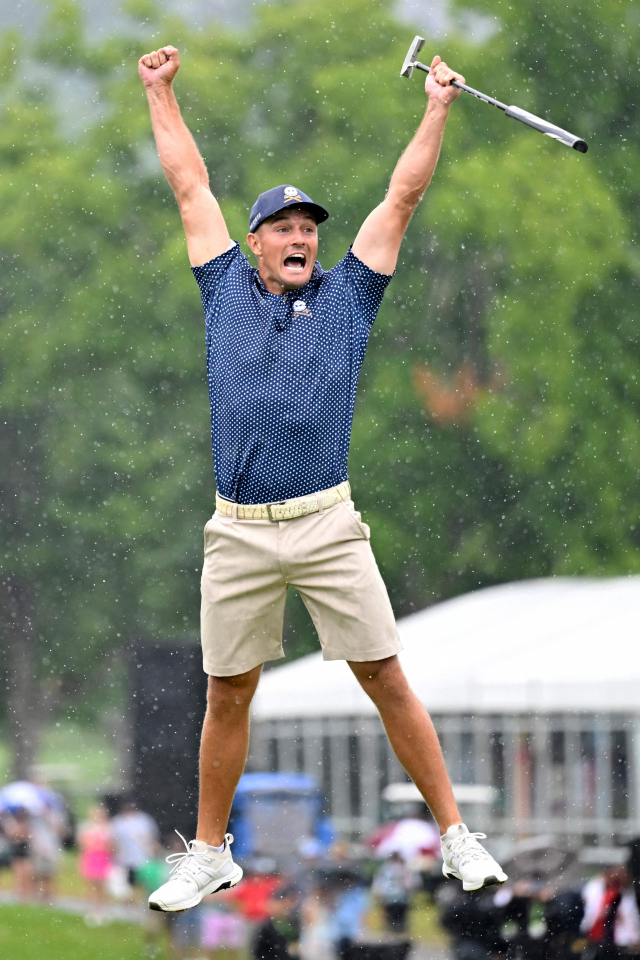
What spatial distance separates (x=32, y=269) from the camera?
17750 millimetres

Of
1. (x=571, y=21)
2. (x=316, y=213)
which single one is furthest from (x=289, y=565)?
(x=571, y=21)

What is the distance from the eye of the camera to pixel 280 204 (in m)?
4.18

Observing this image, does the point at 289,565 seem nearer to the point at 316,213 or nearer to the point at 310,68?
the point at 316,213

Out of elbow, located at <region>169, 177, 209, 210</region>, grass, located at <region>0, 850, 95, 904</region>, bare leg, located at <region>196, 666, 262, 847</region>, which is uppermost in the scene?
elbow, located at <region>169, 177, 209, 210</region>

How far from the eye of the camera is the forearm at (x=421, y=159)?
4.18m

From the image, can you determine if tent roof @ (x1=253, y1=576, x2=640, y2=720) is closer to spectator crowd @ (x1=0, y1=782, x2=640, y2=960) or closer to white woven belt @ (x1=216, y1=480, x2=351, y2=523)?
spectator crowd @ (x1=0, y1=782, x2=640, y2=960)

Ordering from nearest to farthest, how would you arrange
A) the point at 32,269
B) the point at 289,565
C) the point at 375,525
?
the point at 289,565, the point at 375,525, the point at 32,269

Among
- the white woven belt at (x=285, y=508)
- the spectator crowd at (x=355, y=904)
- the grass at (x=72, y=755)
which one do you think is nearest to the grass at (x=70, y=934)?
the spectator crowd at (x=355, y=904)

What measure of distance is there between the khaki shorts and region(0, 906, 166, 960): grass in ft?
37.2

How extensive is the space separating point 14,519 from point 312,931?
23.3ft

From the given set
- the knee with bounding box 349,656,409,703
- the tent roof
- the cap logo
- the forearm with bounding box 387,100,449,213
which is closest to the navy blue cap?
the cap logo

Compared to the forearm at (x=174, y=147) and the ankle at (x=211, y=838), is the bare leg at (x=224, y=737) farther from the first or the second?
the forearm at (x=174, y=147)

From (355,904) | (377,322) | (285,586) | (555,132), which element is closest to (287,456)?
(285,586)

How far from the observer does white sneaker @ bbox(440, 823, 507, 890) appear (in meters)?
4.02
